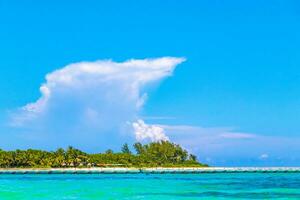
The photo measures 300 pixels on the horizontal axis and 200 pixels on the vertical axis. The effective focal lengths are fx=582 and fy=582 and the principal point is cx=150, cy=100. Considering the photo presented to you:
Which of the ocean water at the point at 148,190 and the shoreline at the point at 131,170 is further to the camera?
the shoreline at the point at 131,170

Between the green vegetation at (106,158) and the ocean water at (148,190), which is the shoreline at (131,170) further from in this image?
the ocean water at (148,190)

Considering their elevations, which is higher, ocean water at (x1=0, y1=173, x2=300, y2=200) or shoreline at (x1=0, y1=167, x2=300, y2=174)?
shoreline at (x1=0, y1=167, x2=300, y2=174)

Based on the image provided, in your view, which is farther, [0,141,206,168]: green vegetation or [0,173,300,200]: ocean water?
[0,141,206,168]: green vegetation

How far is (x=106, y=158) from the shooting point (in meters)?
141

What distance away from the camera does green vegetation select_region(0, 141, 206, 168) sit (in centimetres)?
12788

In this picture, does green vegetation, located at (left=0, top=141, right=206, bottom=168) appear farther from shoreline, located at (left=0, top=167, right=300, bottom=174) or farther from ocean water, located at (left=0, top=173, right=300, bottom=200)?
ocean water, located at (left=0, top=173, right=300, bottom=200)

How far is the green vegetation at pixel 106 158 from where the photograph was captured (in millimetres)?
127875

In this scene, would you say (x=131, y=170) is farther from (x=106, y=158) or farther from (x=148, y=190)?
(x=148, y=190)

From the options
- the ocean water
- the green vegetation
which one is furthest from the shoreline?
the ocean water

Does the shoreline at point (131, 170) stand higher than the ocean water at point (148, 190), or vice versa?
the shoreline at point (131, 170)

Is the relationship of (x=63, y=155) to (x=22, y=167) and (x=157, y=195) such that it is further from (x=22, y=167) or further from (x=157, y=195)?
(x=157, y=195)

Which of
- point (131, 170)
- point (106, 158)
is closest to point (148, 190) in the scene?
point (131, 170)

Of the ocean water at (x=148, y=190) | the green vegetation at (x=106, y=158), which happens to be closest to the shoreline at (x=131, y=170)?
the green vegetation at (x=106, y=158)

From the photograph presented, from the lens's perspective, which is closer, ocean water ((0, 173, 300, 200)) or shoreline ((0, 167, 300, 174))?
ocean water ((0, 173, 300, 200))
